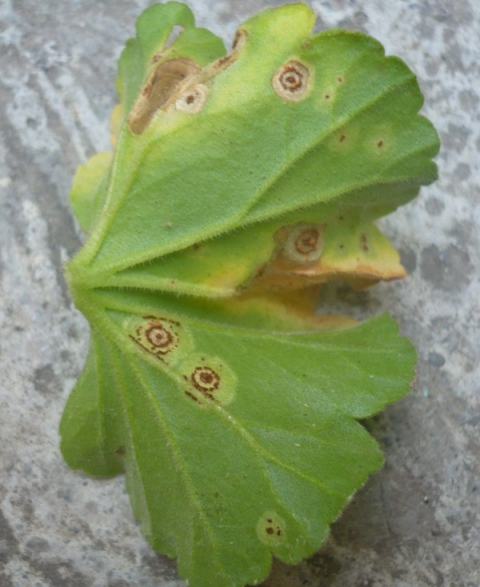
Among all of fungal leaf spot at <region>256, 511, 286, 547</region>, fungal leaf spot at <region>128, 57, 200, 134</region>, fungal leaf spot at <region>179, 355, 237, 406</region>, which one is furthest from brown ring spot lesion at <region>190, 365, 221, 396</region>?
fungal leaf spot at <region>128, 57, 200, 134</region>

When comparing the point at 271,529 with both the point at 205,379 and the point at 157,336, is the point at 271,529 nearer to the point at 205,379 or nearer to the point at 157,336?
the point at 205,379

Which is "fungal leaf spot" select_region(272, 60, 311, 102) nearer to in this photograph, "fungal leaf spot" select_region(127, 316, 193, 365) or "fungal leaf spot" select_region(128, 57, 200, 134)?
"fungal leaf spot" select_region(128, 57, 200, 134)

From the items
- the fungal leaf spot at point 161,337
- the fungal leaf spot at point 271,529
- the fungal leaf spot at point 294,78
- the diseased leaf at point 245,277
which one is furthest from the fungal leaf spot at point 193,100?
the fungal leaf spot at point 271,529

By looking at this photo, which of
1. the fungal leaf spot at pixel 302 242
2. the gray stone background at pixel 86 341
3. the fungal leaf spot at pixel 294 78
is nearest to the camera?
the fungal leaf spot at pixel 294 78

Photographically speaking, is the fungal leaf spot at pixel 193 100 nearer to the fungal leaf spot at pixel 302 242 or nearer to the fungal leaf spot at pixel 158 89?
the fungal leaf spot at pixel 158 89

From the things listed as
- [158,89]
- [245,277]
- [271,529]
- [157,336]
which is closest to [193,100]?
[158,89]

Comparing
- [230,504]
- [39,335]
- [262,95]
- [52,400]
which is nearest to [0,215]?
[39,335]

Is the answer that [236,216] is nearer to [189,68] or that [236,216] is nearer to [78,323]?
[189,68]
